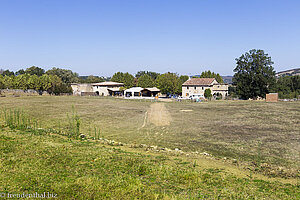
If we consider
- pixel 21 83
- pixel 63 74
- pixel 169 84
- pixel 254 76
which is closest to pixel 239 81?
pixel 254 76

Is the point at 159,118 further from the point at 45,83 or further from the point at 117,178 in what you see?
the point at 45,83

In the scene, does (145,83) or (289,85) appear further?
(145,83)

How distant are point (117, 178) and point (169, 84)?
75.5 m

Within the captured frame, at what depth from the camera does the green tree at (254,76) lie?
63.0 metres

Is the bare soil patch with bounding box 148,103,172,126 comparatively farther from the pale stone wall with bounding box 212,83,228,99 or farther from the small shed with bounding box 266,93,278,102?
the pale stone wall with bounding box 212,83,228,99

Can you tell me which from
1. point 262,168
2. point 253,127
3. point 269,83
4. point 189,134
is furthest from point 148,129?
point 269,83

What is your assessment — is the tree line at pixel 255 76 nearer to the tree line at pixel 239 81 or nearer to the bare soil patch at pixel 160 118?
the tree line at pixel 239 81

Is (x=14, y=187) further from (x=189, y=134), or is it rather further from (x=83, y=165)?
(x=189, y=134)

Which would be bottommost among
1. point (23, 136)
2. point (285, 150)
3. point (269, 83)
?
point (285, 150)

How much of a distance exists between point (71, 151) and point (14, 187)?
4041 mm

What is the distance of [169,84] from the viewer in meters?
82.1

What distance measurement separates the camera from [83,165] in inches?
344

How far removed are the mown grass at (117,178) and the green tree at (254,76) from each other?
6085 cm

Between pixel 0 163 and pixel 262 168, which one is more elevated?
pixel 0 163
